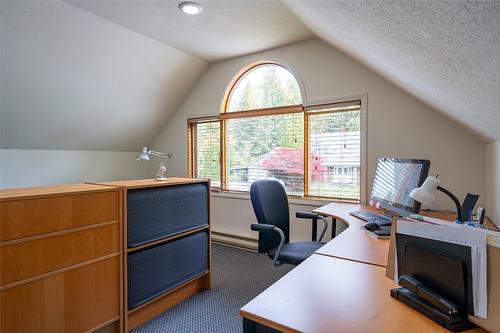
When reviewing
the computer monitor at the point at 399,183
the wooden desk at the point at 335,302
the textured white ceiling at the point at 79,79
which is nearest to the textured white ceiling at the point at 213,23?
the textured white ceiling at the point at 79,79

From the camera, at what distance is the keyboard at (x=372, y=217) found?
77.2 inches

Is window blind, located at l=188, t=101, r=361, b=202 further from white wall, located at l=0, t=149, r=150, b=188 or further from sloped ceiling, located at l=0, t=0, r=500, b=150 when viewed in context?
white wall, located at l=0, t=149, r=150, b=188

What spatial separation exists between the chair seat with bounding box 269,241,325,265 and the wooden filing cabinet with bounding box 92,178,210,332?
27.3 inches

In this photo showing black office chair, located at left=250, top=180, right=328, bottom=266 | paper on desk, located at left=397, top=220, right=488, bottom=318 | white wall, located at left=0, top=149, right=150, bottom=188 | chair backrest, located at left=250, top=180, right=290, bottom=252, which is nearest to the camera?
paper on desk, located at left=397, top=220, right=488, bottom=318

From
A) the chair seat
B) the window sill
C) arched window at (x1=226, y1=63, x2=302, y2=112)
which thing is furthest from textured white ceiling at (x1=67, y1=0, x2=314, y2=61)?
the chair seat

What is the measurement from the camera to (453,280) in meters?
0.84

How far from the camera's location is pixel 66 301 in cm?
160

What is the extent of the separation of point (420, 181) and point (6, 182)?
416 cm

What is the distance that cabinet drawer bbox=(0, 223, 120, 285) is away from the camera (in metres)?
1.39

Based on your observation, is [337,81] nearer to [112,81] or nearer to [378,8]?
[378,8]

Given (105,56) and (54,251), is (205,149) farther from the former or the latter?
(54,251)

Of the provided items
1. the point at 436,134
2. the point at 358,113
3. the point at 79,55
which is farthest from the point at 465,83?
the point at 79,55

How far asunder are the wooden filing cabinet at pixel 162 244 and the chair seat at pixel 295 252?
2.28 feet

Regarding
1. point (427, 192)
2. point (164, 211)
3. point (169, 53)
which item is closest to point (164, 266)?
point (164, 211)
